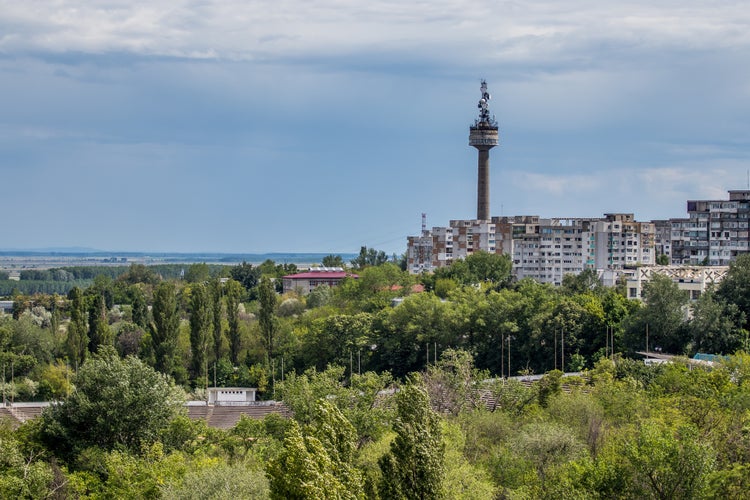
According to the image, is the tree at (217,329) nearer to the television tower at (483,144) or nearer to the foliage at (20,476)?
the foliage at (20,476)

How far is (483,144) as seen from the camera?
339 ft

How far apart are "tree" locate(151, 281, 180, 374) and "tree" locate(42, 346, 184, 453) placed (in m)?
21.7

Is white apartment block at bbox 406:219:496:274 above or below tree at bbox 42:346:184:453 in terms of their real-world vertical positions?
above

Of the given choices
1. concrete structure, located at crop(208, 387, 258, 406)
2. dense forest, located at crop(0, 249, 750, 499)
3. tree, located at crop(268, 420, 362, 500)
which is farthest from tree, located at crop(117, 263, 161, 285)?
tree, located at crop(268, 420, 362, 500)

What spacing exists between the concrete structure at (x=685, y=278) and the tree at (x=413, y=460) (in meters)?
34.8

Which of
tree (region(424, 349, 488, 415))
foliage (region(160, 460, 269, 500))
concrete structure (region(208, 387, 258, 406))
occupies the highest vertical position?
tree (region(424, 349, 488, 415))

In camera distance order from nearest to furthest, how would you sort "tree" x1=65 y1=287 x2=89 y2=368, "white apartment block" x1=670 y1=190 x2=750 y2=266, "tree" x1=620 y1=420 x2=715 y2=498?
1. "tree" x1=620 y1=420 x2=715 y2=498
2. "tree" x1=65 y1=287 x2=89 y2=368
3. "white apartment block" x1=670 y1=190 x2=750 y2=266

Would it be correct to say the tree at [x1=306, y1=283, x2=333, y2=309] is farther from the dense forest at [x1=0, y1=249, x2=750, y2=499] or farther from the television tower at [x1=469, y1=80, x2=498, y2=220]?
the television tower at [x1=469, y1=80, x2=498, y2=220]

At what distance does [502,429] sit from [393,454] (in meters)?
9.78

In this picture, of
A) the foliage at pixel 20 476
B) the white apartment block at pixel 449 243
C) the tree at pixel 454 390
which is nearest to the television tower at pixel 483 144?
the white apartment block at pixel 449 243

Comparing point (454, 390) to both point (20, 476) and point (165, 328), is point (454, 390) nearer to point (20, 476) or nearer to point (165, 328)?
point (20, 476)

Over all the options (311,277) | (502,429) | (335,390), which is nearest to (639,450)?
(502,429)

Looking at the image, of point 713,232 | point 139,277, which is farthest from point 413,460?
point 139,277

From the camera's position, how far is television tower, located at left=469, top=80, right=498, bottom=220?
330 ft
